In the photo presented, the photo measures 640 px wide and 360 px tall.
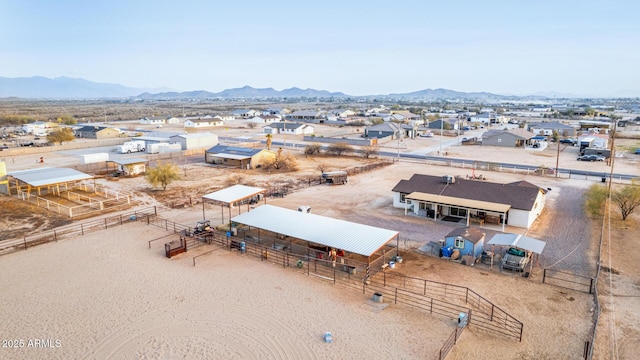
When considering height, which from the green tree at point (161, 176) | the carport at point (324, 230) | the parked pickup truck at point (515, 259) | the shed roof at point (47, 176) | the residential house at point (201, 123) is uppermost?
the residential house at point (201, 123)

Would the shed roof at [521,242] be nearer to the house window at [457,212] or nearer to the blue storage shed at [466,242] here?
the blue storage shed at [466,242]

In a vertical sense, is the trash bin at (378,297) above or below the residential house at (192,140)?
below

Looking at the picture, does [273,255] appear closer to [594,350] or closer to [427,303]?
[427,303]

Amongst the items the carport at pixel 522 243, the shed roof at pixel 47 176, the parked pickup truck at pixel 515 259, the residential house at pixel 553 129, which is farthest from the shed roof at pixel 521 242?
the residential house at pixel 553 129

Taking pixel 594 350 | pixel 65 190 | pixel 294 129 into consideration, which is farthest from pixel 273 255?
pixel 294 129

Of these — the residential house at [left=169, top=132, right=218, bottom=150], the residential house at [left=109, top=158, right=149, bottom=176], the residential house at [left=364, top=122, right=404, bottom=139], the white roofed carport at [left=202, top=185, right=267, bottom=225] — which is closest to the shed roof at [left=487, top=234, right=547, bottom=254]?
the white roofed carport at [left=202, top=185, right=267, bottom=225]

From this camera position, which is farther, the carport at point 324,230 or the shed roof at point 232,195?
the shed roof at point 232,195

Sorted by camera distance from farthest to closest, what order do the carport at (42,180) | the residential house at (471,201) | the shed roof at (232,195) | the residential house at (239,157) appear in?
1. the residential house at (239,157)
2. the carport at (42,180)
3. the residential house at (471,201)
4. the shed roof at (232,195)

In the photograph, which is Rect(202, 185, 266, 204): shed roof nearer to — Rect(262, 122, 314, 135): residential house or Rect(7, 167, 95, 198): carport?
Rect(7, 167, 95, 198): carport
